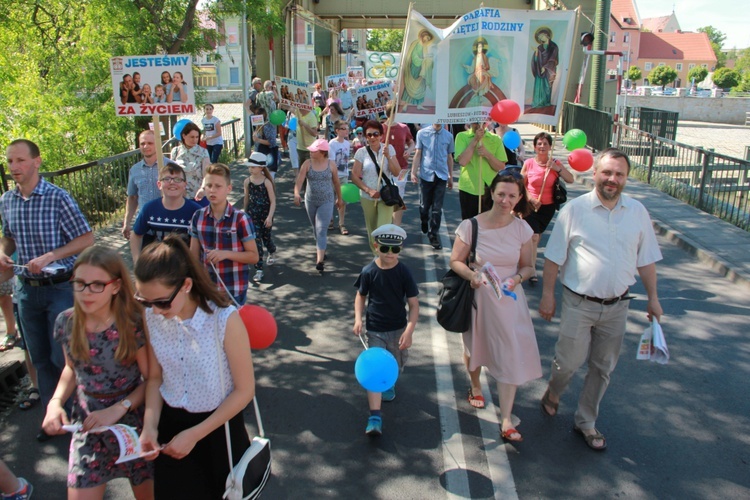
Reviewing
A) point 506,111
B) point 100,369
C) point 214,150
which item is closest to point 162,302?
point 100,369

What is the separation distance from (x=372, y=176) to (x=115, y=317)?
5284mm

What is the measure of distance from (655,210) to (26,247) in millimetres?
10804

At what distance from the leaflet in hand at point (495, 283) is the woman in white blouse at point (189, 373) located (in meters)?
2.09

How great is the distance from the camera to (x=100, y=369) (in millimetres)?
2910

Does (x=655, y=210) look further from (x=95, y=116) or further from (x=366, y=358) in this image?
(x=95, y=116)

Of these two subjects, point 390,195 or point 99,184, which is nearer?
point 390,195

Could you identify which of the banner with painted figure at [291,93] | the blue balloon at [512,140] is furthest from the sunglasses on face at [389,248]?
the banner with painted figure at [291,93]

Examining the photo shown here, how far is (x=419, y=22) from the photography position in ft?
21.6

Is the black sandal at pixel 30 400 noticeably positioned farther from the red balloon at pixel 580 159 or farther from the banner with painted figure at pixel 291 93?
the banner with painted figure at pixel 291 93

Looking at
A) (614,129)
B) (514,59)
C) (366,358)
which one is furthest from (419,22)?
(614,129)

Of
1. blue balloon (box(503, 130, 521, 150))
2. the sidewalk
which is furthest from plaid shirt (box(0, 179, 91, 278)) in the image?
the sidewalk

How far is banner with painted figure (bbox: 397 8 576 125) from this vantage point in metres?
6.35

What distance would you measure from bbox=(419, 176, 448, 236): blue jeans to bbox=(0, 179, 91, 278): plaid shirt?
5539 mm

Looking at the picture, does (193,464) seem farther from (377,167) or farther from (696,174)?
(696,174)
